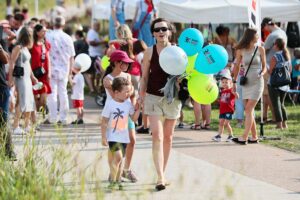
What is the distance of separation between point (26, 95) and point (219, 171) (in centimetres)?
453

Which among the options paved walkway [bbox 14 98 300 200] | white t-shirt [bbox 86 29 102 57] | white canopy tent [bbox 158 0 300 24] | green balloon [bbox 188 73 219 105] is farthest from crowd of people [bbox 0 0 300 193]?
white t-shirt [bbox 86 29 102 57]

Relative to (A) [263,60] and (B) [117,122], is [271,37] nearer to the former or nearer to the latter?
(A) [263,60]

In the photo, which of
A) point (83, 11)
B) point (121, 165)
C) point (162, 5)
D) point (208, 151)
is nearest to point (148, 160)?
point (208, 151)

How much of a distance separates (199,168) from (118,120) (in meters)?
1.87

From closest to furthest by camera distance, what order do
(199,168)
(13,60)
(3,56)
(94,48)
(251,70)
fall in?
(199,168) → (3,56) → (251,70) → (13,60) → (94,48)

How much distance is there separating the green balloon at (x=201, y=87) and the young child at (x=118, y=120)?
2.69ft

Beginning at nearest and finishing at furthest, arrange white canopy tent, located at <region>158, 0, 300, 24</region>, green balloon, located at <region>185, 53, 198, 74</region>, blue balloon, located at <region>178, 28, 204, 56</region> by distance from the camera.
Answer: green balloon, located at <region>185, 53, 198, 74</region> → blue balloon, located at <region>178, 28, 204, 56</region> → white canopy tent, located at <region>158, 0, 300, 24</region>

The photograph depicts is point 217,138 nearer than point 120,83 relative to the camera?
No

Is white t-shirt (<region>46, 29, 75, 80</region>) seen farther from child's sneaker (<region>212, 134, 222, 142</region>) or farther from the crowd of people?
child's sneaker (<region>212, 134, 222, 142</region>)

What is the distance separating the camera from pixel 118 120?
32.7 ft

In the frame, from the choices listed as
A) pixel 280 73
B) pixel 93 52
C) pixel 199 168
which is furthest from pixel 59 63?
pixel 93 52

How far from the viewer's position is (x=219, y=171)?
11211 mm

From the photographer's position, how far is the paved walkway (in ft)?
28.4

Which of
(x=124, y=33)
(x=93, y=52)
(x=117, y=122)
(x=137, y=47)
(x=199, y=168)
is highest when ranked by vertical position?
(x=124, y=33)
